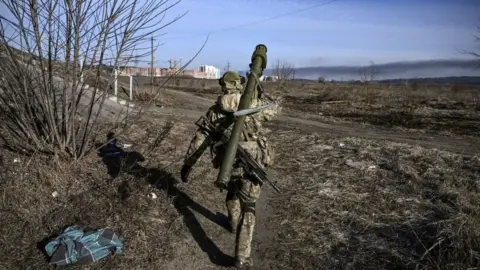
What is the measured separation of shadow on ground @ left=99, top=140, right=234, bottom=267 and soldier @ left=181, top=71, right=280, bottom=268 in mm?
398

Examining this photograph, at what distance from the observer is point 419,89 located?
38375 mm

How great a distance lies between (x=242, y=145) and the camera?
4.34 metres

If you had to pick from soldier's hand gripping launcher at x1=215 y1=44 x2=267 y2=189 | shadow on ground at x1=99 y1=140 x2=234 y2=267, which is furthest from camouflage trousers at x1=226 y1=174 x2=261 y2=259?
soldier's hand gripping launcher at x1=215 y1=44 x2=267 y2=189

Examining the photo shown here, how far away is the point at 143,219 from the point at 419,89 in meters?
38.0

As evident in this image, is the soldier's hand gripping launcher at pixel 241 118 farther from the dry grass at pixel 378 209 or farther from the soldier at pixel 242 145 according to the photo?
the dry grass at pixel 378 209

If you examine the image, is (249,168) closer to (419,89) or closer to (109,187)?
(109,187)

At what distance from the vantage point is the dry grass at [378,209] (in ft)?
14.7

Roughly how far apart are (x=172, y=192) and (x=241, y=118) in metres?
2.60

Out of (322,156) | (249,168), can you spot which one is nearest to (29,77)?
(249,168)

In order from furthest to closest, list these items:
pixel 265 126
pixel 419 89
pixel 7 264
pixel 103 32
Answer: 1. pixel 419 89
2. pixel 265 126
3. pixel 103 32
4. pixel 7 264

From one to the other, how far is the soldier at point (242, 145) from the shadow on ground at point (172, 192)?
398 mm

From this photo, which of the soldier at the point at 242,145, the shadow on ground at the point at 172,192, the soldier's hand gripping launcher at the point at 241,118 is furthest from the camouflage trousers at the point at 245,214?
the soldier's hand gripping launcher at the point at 241,118

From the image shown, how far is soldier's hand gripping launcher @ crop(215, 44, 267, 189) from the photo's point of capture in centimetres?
382

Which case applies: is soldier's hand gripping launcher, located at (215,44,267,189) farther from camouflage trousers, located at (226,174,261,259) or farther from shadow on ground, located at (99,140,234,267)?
shadow on ground, located at (99,140,234,267)
